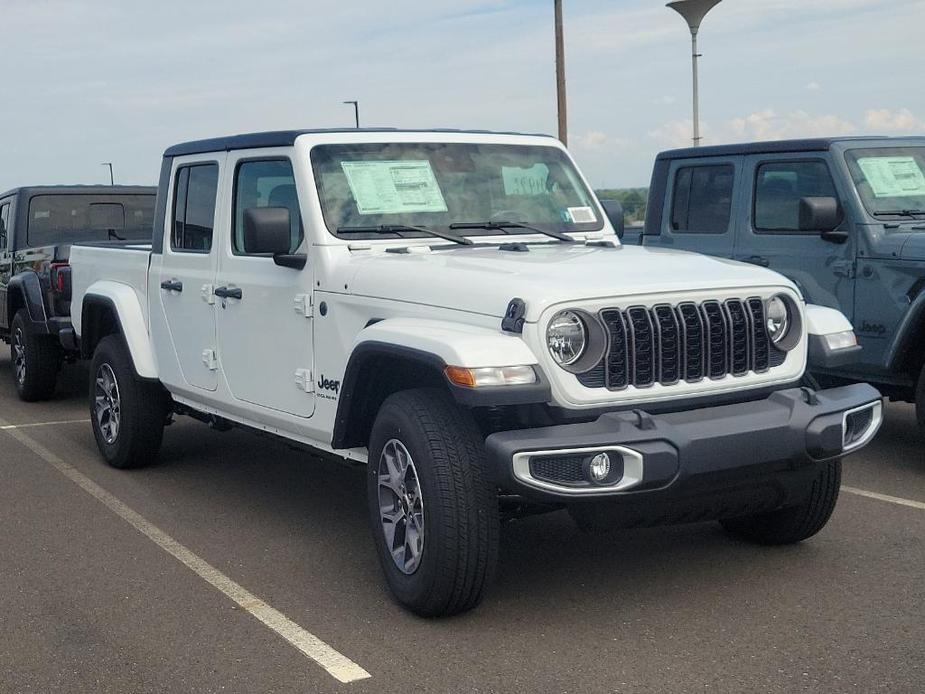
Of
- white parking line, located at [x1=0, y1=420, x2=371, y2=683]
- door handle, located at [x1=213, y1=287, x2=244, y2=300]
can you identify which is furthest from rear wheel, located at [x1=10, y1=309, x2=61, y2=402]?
door handle, located at [x1=213, y1=287, x2=244, y2=300]

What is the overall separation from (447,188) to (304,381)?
1.17 m

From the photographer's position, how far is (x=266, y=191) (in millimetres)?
5961

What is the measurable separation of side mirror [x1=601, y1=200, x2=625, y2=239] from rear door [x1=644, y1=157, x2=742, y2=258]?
7.16 ft

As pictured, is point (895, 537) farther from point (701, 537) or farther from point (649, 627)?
point (649, 627)

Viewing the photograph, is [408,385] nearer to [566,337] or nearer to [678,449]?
[566,337]

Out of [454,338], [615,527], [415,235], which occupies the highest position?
[415,235]

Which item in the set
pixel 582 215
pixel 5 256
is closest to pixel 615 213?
pixel 582 215

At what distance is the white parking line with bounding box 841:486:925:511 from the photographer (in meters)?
6.39

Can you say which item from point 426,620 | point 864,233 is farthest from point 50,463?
point 864,233

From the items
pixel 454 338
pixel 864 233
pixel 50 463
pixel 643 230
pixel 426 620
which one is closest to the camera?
pixel 454 338

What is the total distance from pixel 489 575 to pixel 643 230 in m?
5.26

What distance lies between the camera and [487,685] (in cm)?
405

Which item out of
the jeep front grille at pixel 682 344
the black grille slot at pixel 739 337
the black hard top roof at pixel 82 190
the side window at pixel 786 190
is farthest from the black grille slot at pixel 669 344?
the black hard top roof at pixel 82 190

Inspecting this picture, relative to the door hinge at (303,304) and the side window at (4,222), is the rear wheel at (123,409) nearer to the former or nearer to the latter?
the door hinge at (303,304)
